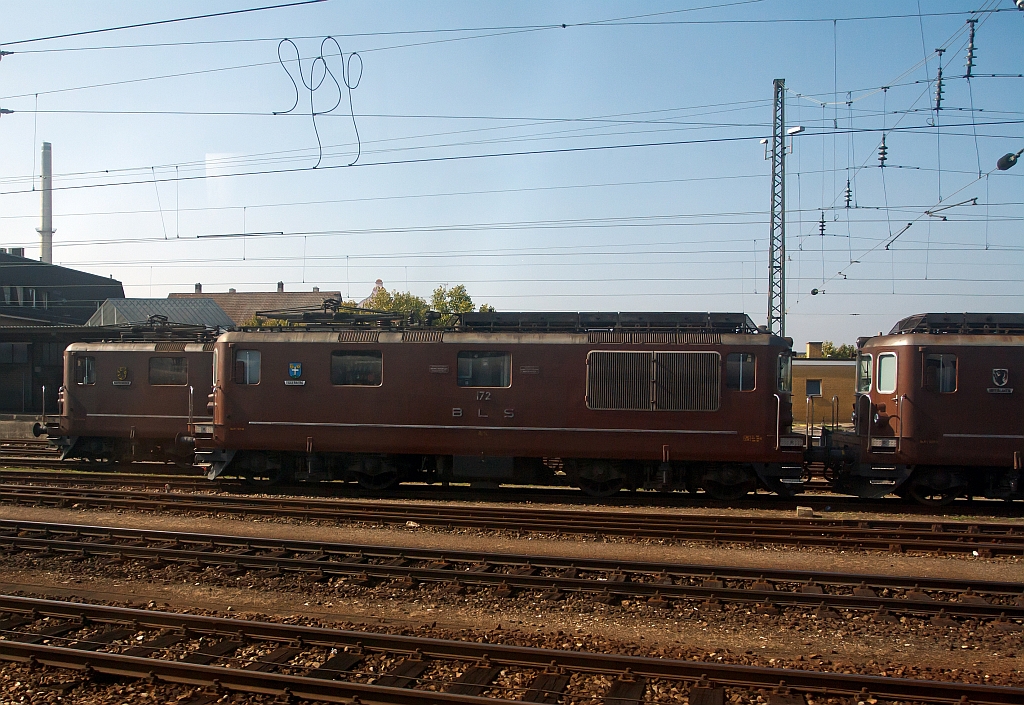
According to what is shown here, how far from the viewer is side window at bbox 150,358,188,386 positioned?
19.2m

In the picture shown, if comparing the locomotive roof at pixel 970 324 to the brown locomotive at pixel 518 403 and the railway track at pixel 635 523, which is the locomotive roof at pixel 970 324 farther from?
the railway track at pixel 635 523

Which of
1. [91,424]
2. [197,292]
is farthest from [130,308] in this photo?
[197,292]

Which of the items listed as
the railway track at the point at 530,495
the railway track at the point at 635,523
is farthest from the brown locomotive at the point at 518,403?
the railway track at the point at 635,523

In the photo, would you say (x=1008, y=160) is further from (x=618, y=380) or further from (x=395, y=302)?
(x=395, y=302)

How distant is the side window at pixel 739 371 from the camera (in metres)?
14.1

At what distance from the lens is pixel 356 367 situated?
15.5 metres

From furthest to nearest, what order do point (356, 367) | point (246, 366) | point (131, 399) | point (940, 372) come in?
point (131, 399) < point (246, 366) < point (356, 367) < point (940, 372)

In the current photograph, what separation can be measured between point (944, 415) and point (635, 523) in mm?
6394

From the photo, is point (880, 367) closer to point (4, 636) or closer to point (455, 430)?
point (455, 430)

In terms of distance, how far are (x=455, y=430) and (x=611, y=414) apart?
3.14 m

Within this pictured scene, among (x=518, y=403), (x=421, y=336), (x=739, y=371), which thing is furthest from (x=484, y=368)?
(x=739, y=371)

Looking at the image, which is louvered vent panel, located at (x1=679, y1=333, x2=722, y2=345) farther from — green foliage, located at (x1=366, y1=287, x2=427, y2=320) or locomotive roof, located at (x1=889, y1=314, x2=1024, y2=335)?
green foliage, located at (x1=366, y1=287, x2=427, y2=320)

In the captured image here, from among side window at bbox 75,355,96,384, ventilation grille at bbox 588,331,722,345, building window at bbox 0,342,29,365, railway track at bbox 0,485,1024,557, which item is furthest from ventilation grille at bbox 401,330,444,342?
building window at bbox 0,342,29,365

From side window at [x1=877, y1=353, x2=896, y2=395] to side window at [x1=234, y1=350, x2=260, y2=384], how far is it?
41.8 feet
